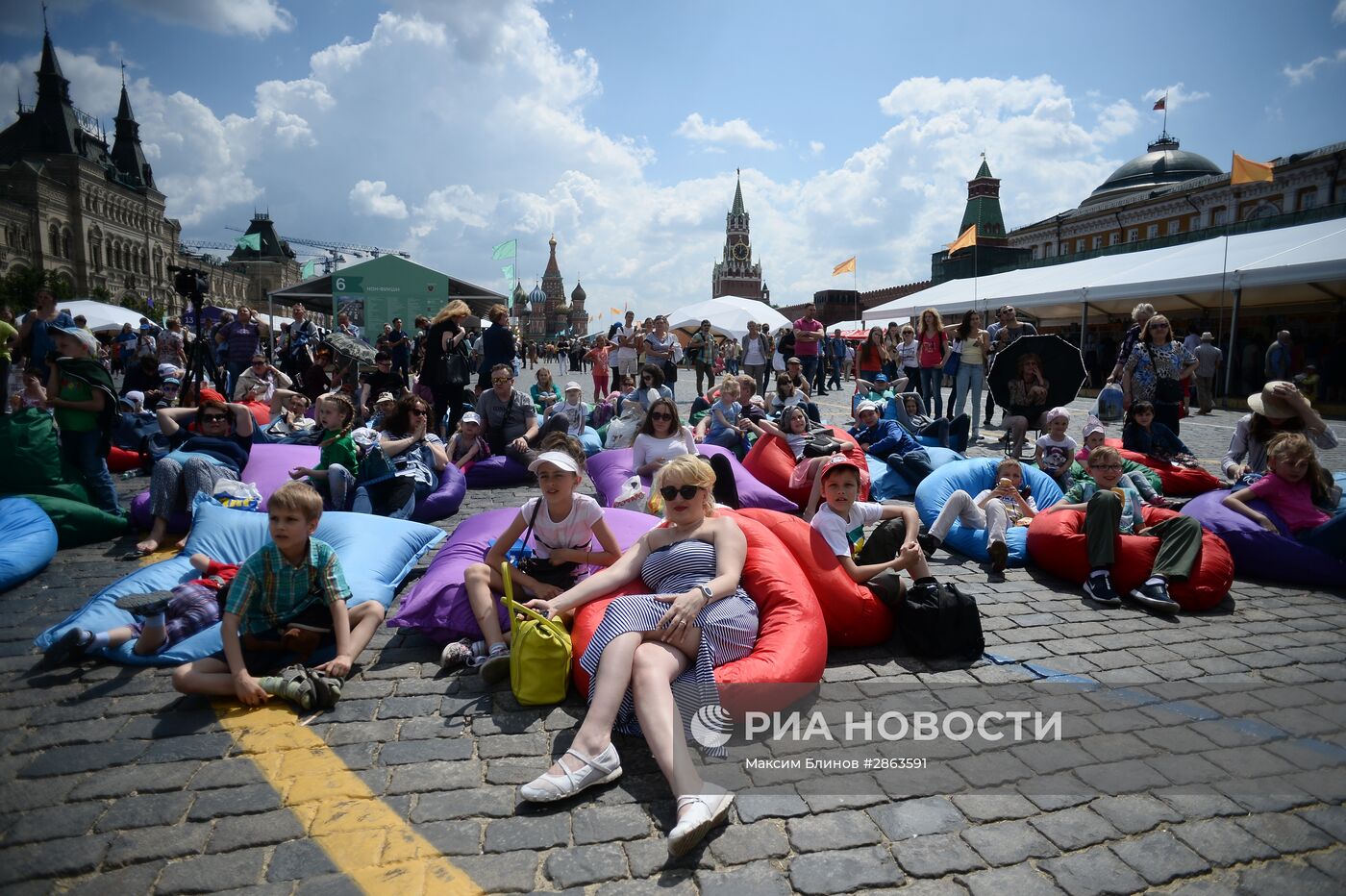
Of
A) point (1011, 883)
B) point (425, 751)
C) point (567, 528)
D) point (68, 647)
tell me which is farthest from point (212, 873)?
point (1011, 883)

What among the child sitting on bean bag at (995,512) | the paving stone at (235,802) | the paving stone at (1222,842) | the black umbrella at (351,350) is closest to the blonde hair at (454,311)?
the black umbrella at (351,350)

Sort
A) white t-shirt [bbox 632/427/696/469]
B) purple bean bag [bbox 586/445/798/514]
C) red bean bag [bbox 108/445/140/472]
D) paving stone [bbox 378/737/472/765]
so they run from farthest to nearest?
1. red bean bag [bbox 108/445/140/472]
2. white t-shirt [bbox 632/427/696/469]
3. purple bean bag [bbox 586/445/798/514]
4. paving stone [bbox 378/737/472/765]

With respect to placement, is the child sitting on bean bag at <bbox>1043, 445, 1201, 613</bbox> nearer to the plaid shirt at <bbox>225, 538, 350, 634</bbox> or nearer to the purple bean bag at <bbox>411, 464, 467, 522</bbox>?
the plaid shirt at <bbox>225, 538, 350, 634</bbox>

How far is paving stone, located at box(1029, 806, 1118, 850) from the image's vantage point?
2432mm

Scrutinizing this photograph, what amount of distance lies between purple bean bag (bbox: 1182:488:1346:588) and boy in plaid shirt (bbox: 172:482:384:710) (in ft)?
18.6

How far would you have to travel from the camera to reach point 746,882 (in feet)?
7.42

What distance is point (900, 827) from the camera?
251 cm

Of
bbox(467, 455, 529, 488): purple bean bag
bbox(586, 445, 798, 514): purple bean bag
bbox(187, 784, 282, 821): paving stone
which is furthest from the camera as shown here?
bbox(467, 455, 529, 488): purple bean bag

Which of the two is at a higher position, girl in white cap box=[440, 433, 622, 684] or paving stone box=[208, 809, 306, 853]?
girl in white cap box=[440, 433, 622, 684]

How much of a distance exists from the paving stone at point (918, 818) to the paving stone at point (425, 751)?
5.24 ft

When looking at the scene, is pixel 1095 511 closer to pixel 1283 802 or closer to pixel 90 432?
pixel 1283 802

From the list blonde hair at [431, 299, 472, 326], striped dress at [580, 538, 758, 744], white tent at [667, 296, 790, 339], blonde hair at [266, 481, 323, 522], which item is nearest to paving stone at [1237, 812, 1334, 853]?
striped dress at [580, 538, 758, 744]

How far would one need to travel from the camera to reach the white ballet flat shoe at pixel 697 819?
2.31 m

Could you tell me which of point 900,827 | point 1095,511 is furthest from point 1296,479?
point 900,827
